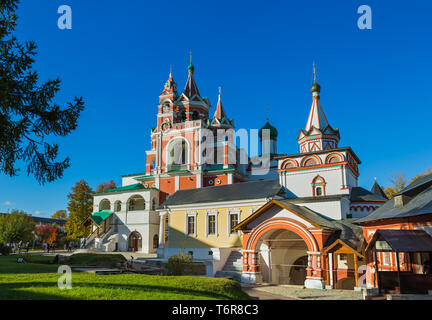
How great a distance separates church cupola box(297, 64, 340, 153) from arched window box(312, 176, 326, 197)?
4284 mm

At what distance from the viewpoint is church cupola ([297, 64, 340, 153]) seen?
102 feet

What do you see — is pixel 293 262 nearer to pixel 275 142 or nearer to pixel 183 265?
pixel 183 265

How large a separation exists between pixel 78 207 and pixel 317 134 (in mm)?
35974

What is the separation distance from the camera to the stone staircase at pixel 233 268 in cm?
2112

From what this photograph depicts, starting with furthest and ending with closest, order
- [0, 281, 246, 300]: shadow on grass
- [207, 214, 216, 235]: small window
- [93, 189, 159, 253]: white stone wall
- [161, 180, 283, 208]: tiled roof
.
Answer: [93, 189, 159, 253]: white stone wall, [207, 214, 216, 235]: small window, [161, 180, 283, 208]: tiled roof, [0, 281, 246, 300]: shadow on grass

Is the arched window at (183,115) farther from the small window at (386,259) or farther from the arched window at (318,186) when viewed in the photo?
the small window at (386,259)

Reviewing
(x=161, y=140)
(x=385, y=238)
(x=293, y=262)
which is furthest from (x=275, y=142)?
(x=385, y=238)

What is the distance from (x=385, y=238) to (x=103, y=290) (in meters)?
9.08

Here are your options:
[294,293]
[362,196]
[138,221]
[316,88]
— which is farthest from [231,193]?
[138,221]

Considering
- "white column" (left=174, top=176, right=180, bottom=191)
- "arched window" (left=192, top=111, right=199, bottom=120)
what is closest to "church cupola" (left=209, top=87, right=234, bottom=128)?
"arched window" (left=192, top=111, right=199, bottom=120)

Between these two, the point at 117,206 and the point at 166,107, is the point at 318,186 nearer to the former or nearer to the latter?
the point at 117,206

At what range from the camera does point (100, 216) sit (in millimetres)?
41188

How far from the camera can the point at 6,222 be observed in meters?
36.1

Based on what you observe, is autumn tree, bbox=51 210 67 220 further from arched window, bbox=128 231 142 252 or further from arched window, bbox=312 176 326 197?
arched window, bbox=312 176 326 197
